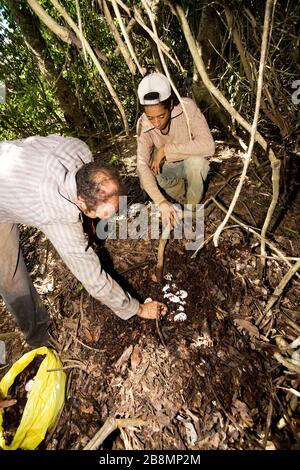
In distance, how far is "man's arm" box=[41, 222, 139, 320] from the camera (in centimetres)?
181

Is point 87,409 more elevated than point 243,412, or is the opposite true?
point 243,412

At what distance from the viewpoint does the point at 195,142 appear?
2854 mm

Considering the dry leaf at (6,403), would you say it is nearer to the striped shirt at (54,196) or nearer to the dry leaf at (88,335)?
the dry leaf at (88,335)

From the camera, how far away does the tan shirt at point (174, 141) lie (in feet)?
9.20

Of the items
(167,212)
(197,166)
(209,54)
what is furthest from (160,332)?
(209,54)

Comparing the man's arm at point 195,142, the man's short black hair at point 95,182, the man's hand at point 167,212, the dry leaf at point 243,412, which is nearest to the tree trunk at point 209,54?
the man's arm at point 195,142

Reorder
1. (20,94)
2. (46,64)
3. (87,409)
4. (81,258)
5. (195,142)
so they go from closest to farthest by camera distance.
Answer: (81,258) → (87,409) → (195,142) → (46,64) → (20,94)

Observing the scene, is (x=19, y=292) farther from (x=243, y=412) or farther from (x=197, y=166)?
(x=197, y=166)

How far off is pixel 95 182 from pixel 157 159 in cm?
144

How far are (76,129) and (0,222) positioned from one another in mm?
3321

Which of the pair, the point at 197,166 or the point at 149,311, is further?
the point at 197,166

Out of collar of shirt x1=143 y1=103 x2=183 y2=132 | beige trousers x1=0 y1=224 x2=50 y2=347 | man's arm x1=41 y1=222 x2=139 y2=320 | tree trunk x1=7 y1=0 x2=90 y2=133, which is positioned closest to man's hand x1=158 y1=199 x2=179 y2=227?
collar of shirt x1=143 y1=103 x2=183 y2=132

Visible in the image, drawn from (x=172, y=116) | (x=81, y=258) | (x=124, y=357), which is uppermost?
(x=172, y=116)
